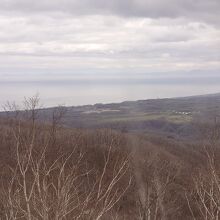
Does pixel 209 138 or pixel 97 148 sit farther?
pixel 97 148

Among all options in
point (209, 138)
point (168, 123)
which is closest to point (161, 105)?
point (168, 123)

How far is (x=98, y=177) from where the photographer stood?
312 inches

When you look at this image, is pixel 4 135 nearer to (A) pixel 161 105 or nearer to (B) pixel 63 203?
(A) pixel 161 105

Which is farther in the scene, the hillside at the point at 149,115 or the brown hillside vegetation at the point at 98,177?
the hillside at the point at 149,115

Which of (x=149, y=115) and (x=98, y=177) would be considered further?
(x=149, y=115)

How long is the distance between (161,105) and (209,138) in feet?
200

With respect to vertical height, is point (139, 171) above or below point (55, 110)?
below

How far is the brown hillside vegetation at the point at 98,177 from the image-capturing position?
6568 millimetres

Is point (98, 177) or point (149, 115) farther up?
point (98, 177)

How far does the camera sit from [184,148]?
57.7 meters

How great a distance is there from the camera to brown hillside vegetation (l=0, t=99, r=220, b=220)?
657 centimetres

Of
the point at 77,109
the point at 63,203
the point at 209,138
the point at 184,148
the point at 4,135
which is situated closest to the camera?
the point at 63,203

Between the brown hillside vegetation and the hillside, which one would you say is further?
the hillside

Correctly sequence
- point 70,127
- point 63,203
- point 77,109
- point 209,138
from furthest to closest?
point 77,109 < point 70,127 < point 209,138 < point 63,203
